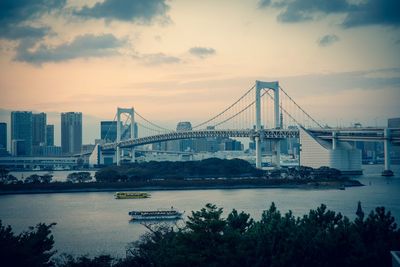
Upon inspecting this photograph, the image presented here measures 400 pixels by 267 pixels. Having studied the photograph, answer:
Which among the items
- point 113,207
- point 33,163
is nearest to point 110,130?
point 33,163

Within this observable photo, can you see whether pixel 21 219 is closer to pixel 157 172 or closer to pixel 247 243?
pixel 247 243

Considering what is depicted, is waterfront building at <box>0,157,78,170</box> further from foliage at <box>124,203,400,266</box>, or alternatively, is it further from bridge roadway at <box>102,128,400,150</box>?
foliage at <box>124,203,400,266</box>

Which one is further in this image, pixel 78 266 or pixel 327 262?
pixel 78 266

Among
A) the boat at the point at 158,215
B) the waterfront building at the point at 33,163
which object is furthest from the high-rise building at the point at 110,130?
the boat at the point at 158,215

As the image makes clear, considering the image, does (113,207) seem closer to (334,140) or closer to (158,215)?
(158,215)

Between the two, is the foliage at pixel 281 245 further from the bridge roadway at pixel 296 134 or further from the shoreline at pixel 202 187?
the bridge roadway at pixel 296 134

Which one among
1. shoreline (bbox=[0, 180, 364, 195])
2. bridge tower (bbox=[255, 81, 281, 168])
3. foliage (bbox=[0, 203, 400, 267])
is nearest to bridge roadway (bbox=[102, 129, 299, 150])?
bridge tower (bbox=[255, 81, 281, 168])

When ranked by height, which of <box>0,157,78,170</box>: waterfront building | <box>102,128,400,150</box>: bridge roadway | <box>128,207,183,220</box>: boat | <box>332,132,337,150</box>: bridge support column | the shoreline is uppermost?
<box>102,128,400,150</box>: bridge roadway

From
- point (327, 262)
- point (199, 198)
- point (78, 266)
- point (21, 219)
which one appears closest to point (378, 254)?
point (327, 262)
